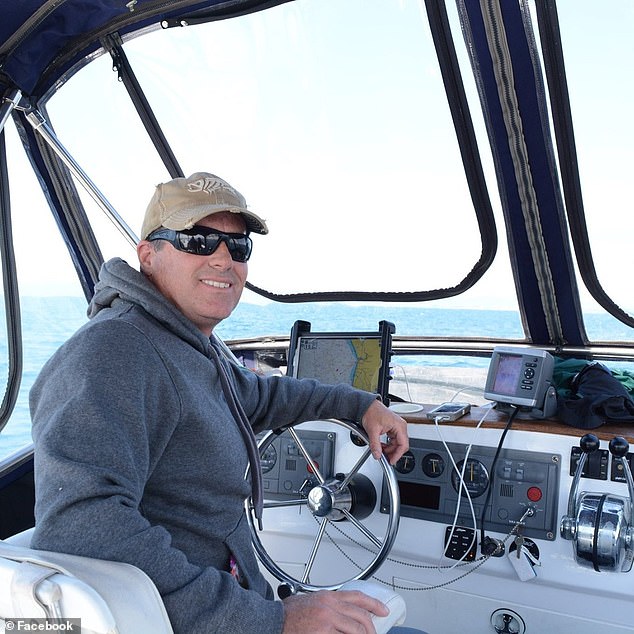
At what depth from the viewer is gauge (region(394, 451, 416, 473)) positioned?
2252 millimetres

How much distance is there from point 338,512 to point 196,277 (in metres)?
0.96

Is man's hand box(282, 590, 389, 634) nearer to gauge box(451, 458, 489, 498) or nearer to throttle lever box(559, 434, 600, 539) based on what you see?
throttle lever box(559, 434, 600, 539)

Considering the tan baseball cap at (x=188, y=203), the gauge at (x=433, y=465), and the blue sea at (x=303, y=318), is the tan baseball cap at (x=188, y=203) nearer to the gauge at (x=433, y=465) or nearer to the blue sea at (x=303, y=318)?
the blue sea at (x=303, y=318)

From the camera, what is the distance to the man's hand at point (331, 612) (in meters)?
1.04

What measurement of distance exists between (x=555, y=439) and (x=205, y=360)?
117 cm

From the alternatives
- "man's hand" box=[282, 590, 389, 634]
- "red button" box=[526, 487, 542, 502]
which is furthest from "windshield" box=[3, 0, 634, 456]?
"man's hand" box=[282, 590, 389, 634]

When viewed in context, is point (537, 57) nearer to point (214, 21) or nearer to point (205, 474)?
point (214, 21)

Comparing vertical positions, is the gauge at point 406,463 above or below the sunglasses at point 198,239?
below

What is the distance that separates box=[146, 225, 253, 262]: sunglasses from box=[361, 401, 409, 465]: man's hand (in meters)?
0.55

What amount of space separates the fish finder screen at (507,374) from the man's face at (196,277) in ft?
3.53

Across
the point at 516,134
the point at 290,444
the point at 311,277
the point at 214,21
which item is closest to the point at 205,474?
the point at 290,444

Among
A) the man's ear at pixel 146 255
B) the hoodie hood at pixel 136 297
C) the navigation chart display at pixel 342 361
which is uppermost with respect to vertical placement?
the man's ear at pixel 146 255

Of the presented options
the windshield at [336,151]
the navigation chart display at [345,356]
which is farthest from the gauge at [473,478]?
the windshield at [336,151]

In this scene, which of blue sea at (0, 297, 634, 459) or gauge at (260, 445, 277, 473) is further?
blue sea at (0, 297, 634, 459)
